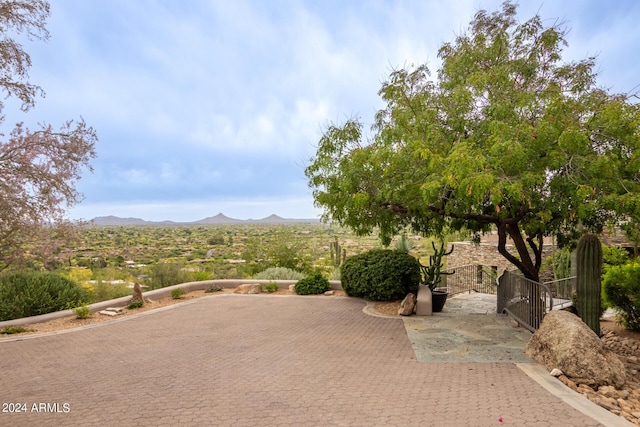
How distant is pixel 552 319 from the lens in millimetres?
6992

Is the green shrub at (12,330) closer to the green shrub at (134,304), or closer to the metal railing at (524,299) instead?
the green shrub at (134,304)

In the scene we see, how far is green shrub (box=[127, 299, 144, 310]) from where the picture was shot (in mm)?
11440

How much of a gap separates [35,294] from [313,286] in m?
8.10

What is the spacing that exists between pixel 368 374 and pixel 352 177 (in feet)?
13.8

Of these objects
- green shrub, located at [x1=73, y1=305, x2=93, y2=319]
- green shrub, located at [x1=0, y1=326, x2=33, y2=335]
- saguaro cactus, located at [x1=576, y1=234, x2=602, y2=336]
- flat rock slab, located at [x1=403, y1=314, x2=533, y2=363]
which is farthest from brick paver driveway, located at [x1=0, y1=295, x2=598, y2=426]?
saguaro cactus, located at [x1=576, y1=234, x2=602, y2=336]

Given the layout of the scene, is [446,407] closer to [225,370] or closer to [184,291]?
[225,370]

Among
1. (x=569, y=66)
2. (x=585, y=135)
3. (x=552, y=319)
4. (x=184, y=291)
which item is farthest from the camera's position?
(x=184, y=291)

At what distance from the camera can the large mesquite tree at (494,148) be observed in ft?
21.1

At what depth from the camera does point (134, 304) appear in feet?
37.7

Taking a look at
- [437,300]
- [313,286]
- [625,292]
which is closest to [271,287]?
[313,286]

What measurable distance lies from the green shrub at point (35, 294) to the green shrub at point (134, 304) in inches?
44.6

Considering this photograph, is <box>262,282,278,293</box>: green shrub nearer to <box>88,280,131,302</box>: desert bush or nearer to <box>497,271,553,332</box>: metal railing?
<box>88,280,131,302</box>: desert bush

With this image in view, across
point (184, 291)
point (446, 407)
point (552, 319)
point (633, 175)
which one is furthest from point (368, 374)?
point (184, 291)

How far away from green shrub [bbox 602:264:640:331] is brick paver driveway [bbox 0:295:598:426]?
675cm
